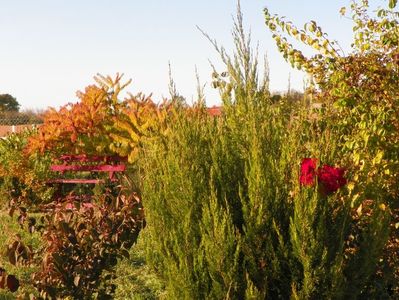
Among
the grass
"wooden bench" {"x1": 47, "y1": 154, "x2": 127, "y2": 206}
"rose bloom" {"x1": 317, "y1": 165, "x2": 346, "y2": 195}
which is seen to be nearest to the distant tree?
"wooden bench" {"x1": 47, "y1": 154, "x2": 127, "y2": 206}

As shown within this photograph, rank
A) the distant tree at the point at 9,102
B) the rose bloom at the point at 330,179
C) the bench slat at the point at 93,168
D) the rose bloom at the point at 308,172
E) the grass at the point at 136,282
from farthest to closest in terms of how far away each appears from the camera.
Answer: the distant tree at the point at 9,102 < the bench slat at the point at 93,168 < the grass at the point at 136,282 < the rose bloom at the point at 330,179 < the rose bloom at the point at 308,172

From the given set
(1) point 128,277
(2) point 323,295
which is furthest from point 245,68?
(1) point 128,277

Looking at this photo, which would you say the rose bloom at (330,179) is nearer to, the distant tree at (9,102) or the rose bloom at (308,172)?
the rose bloom at (308,172)

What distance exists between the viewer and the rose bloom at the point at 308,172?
150 inches

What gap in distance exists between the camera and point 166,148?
4.68m

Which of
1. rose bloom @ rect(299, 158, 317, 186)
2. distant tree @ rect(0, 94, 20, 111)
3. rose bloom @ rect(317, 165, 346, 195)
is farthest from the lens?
distant tree @ rect(0, 94, 20, 111)

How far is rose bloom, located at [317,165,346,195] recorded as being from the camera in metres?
3.96

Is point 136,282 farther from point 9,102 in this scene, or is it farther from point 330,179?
point 9,102

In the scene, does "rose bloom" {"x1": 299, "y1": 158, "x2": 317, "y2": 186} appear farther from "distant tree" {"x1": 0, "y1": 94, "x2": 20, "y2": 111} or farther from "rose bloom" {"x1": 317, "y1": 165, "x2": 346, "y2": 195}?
"distant tree" {"x1": 0, "y1": 94, "x2": 20, "y2": 111}

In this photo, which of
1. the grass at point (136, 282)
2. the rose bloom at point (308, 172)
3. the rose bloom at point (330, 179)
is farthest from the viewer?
the grass at point (136, 282)

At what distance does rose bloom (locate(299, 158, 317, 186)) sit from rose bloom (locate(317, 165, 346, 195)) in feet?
0.26

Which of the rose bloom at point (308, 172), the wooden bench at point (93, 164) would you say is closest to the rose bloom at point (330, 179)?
the rose bloom at point (308, 172)

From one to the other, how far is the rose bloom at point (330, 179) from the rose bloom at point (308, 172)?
0.26ft

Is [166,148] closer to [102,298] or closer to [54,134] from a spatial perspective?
[102,298]
